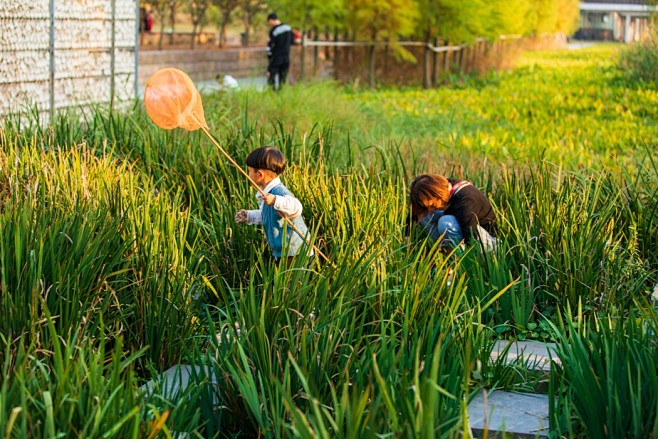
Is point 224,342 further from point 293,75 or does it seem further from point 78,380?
point 293,75

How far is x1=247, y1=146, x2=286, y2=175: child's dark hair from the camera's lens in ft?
18.0

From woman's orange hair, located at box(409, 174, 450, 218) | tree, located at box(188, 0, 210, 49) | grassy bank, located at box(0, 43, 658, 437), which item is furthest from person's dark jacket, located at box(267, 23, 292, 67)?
tree, located at box(188, 0, 210, 49)

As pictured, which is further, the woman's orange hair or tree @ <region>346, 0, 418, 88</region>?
tree @ <region>346, 0, 418, 88</region>

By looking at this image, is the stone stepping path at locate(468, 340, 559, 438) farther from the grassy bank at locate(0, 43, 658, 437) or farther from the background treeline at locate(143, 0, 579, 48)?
the background treeline at locate(143, 0, 579, 48)

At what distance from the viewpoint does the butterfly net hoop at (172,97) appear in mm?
5285

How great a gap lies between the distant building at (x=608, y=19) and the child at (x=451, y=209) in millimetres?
87648

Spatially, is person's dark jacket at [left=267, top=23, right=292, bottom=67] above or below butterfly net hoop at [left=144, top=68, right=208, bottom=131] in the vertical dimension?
above

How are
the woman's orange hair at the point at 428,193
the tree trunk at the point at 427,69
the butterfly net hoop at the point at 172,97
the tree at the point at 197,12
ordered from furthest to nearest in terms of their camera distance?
the tree at the point at 197,12, the tree trunk at the point at 427,69, the woman's orange hair at the point at 428,193, the butterfly net hoop at the point at 172,97

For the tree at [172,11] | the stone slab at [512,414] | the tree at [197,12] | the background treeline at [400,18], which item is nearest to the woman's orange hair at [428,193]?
the stone slab at [512,414]

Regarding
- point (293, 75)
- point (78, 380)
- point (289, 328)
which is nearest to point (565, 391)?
point (289, 328)

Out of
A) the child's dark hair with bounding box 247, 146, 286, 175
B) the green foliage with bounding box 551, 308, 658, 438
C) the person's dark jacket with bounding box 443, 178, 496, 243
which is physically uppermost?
the child's dark hair with bounding box 247, 146, 286, 175

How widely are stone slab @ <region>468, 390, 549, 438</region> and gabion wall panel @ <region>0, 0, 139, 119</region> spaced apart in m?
6.67

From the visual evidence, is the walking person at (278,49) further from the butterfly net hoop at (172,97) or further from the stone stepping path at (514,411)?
the stone stepping path at (514,411)

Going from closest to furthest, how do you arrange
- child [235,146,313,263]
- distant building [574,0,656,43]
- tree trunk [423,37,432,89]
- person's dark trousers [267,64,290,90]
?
child [235,146,313,263]
person's dark trousers [267,64,290,90]
tree trunk [423,37,432,89]
distant building [574,0,656,43]
